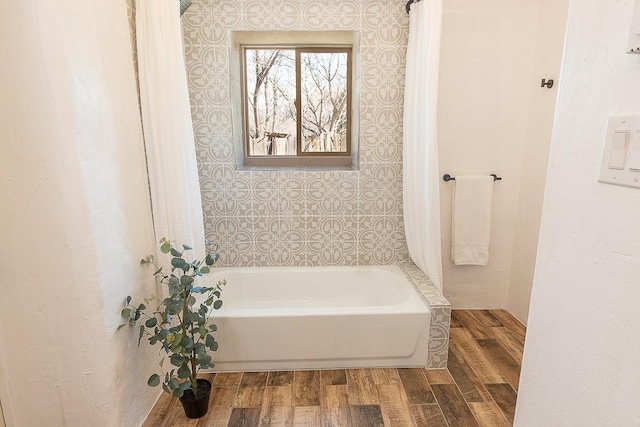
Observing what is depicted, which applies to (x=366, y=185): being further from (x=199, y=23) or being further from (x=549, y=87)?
(x=199, y=23)

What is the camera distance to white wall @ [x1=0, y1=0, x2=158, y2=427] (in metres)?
1.19

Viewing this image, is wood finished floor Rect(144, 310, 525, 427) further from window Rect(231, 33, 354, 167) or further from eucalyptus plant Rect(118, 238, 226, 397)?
window Rect(231, 33, 354, 167)

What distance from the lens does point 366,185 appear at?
8.49 ft

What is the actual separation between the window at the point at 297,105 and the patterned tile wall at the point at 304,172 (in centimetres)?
24

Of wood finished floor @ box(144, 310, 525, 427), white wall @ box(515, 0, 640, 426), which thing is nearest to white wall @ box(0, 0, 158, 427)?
wood finished floor @ box(144, 310, 525, 427)

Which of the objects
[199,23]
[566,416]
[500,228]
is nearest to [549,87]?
[500,228]

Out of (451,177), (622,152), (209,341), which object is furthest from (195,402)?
(451,177)

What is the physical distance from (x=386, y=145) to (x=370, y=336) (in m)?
1.31

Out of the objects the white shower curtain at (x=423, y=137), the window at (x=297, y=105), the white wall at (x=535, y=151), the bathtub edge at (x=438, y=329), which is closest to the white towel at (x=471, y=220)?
the white wall at (x=535, y=151)

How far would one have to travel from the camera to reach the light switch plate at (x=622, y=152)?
642 millimetres

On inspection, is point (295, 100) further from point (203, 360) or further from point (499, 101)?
point (203, 360)

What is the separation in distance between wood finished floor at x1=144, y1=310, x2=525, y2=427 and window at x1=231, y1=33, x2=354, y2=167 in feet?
4.99

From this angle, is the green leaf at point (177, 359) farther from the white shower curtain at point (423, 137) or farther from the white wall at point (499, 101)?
the white wall at point (499, 101)

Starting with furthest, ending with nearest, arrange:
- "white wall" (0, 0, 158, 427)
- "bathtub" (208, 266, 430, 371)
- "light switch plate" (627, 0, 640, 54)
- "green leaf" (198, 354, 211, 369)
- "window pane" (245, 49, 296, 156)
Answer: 1. "window pane" (245, 49, 296, 156)
2. "bathtub" (208, 266, 430, 371)
3. "green leaf" (198, 354, 211, 369)
4. "white wall" (0, 0, 158, 427)
5. "light switch plate" (627, 0, 640, 54)
